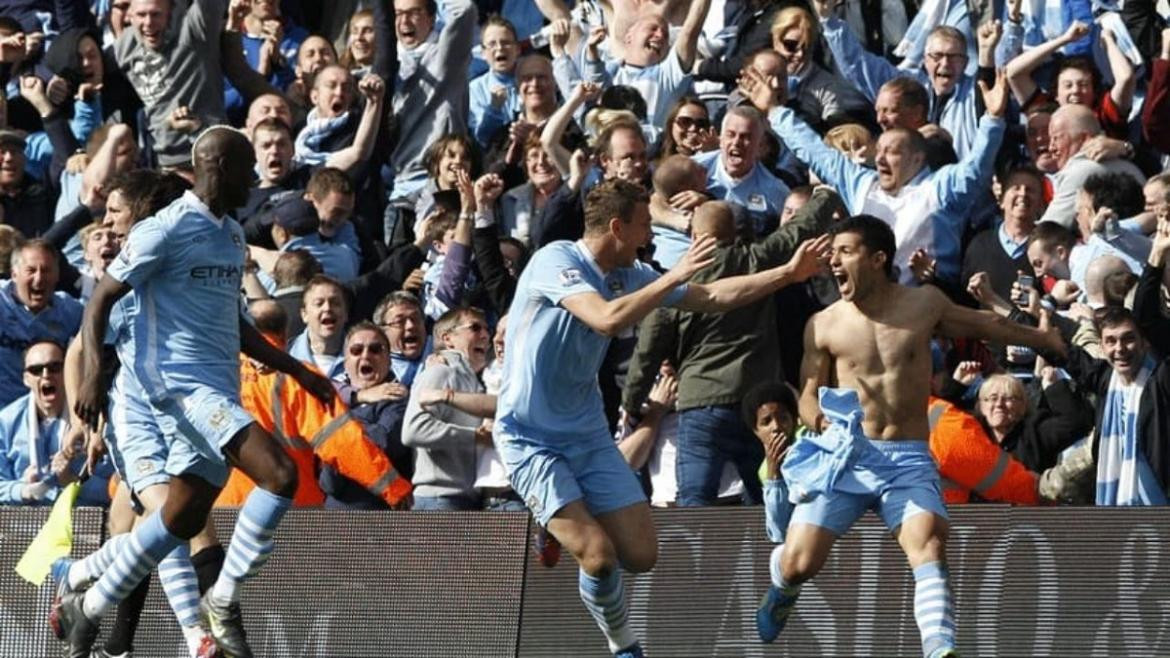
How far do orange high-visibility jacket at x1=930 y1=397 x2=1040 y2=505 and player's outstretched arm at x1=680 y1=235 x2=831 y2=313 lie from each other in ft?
6.54

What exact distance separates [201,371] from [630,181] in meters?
2.67

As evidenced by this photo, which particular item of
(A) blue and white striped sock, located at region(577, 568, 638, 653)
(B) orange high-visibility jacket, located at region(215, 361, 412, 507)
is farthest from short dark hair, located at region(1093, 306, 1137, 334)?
(B) orange high-visibility jacket, located at region(215, 361, 412, 507)

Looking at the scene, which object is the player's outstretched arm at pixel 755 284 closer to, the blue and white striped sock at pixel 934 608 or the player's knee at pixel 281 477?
the blue and white striped sock at pixel 934 608

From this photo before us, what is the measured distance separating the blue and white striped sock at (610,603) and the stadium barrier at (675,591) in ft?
4.67

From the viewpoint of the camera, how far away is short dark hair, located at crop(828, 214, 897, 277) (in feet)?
41.3

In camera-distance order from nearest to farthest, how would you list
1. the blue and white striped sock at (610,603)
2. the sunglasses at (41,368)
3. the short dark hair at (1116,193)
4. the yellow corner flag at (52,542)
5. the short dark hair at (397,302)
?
the blue and white striped sock at (610,603)
the yellow corner flag at (52,542)
the short dark hair at (1116,193)
the sunglasses at (41,368)
the short dark hair at (397,302)

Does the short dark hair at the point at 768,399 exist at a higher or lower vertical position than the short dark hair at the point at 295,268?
lower

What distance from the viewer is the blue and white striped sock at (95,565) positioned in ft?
40.9

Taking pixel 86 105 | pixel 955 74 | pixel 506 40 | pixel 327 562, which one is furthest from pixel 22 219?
pixel 955 74

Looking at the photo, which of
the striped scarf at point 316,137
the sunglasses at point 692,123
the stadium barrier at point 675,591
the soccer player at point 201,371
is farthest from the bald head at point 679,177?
the striped scarf at point 316,137

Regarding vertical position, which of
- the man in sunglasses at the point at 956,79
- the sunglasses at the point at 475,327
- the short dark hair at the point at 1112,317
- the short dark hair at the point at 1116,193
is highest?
the man in sunglasses at the point at 956,79

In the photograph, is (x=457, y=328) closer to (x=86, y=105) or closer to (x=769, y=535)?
(x=769, y=535)

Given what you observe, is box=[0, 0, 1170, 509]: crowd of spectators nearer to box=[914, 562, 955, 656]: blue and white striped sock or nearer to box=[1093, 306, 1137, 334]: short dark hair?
box=[1093, 306, 1137, 334]: short dark hair

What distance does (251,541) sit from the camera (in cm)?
1193
